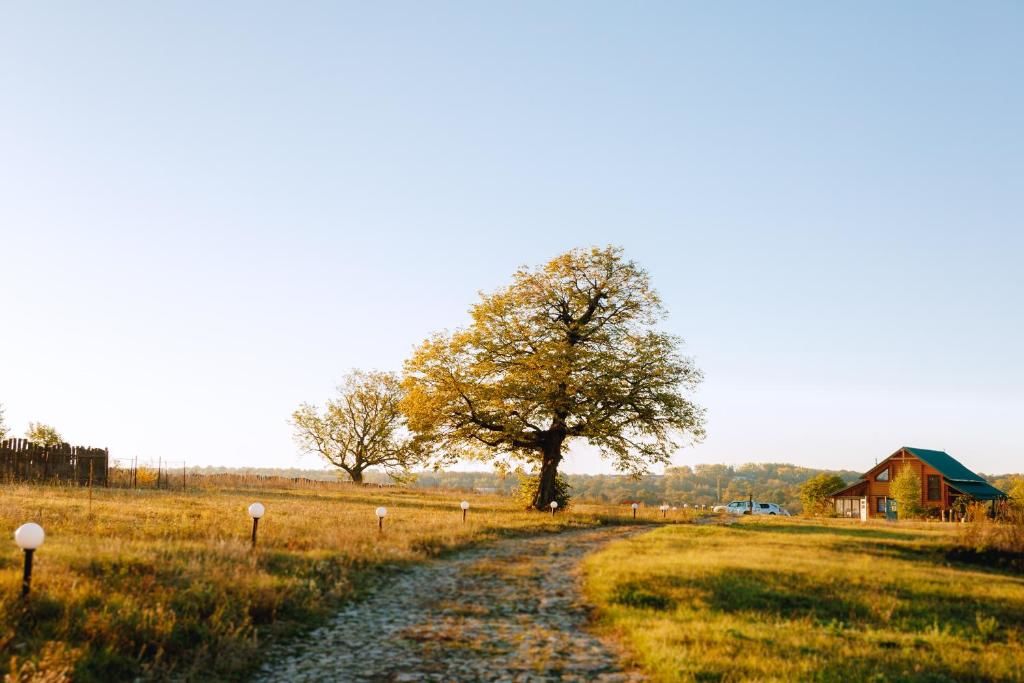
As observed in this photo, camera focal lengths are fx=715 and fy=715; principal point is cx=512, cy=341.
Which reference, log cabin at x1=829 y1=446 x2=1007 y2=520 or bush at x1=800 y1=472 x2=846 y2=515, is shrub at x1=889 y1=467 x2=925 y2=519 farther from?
bush at x1=800 y1=472 x2=846 y2=515

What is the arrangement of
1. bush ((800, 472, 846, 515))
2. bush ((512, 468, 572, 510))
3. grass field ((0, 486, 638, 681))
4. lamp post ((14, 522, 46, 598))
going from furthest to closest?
1. bush ((800, 472, 846, 515))
2. bush ((512, 468, 572, 510))
3. lamp post ((14, 522, 46, 598))
4. grass field ((0, 486, 638, 681))

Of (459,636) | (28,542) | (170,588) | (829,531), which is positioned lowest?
(829,531)

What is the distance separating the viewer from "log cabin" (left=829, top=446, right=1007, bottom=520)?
7012cm

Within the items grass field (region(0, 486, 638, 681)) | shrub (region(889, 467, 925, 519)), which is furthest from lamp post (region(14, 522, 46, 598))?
shrub (region(889, 467, 925, 519))

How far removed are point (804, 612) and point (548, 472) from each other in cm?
2499

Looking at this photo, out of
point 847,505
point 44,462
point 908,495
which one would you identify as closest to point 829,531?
point 908,495

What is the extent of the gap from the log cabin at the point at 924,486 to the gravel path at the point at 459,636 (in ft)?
198


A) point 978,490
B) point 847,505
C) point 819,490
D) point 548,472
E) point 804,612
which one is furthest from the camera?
point 847,505

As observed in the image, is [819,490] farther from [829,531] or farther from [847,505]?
[829,531]

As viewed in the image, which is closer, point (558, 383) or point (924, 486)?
point (558, 383)

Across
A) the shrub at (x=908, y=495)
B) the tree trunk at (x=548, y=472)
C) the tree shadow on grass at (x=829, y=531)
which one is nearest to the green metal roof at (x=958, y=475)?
the shrub at (x=908, y=495)

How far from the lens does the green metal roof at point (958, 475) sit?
71062mm

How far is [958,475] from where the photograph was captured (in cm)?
7331

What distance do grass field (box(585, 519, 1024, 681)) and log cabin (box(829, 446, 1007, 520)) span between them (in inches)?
2070
